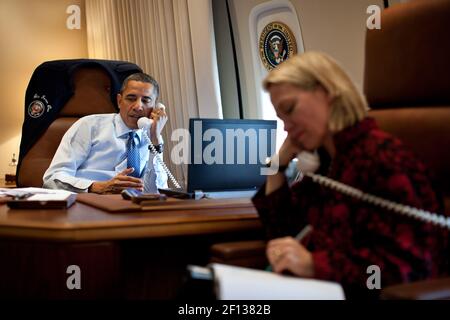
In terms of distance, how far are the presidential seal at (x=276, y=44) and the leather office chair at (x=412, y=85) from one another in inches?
59.9

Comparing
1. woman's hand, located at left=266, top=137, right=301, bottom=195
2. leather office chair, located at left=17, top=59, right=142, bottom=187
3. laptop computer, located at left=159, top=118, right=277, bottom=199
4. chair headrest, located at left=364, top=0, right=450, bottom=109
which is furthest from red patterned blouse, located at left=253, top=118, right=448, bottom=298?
leather office chair, located at left=17, top=59, right=142, bottom=187

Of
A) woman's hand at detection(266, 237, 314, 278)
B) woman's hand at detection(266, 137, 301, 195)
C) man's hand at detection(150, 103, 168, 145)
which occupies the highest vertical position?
man's hand at detection(150, 103, 168, 145)

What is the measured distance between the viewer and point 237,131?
2207mm

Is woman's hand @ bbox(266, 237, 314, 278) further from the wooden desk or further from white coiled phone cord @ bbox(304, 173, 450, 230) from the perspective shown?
the wooden desk

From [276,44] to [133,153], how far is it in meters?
1.07

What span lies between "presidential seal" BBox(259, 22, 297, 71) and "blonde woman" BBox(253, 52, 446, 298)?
1950 mm

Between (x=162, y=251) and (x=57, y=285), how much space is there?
0.34 m

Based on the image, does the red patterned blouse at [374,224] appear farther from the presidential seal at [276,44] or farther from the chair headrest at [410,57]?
the presidential seal at [276,44]

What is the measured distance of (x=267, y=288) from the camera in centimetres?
105

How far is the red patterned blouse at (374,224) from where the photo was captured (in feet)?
3.48

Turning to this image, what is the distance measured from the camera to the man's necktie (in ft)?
9.82

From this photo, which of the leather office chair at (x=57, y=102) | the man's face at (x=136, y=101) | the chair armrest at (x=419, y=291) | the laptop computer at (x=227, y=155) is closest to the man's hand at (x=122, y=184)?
the laptop computer at (x=227, y=155)

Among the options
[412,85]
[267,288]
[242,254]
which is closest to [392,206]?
[267,288]

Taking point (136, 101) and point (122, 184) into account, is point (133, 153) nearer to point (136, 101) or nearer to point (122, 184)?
point (136, 101)
